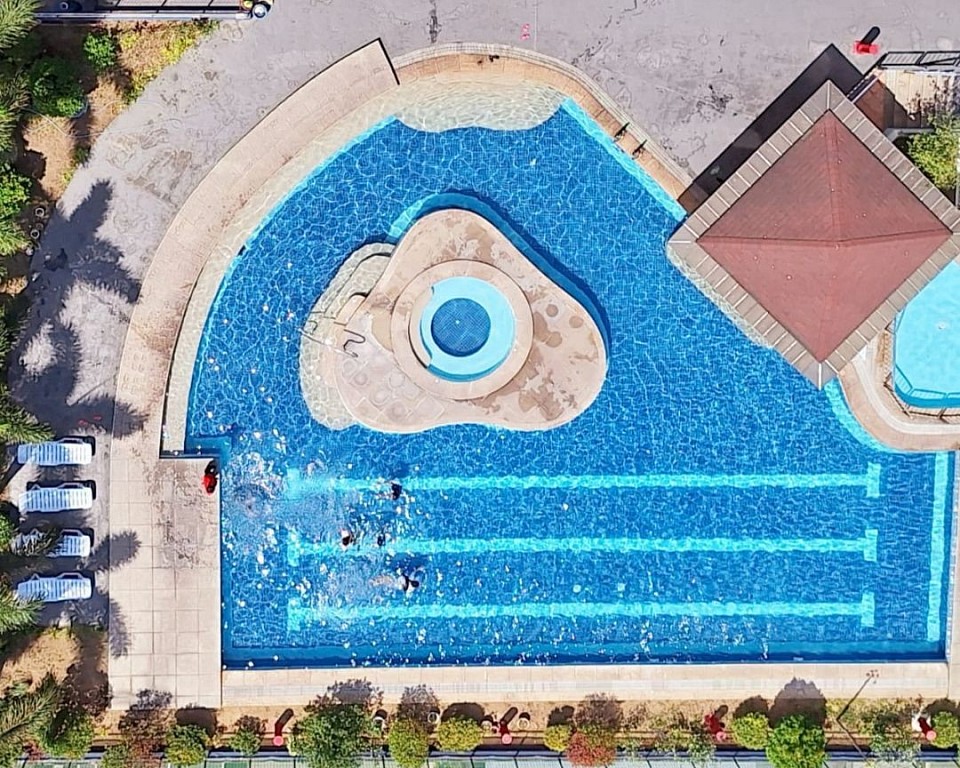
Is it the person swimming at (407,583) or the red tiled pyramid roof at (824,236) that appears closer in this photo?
the red tiled pyramid roof at (824,236)

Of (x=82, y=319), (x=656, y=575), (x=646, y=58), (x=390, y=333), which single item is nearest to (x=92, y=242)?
(x=82, y=319)

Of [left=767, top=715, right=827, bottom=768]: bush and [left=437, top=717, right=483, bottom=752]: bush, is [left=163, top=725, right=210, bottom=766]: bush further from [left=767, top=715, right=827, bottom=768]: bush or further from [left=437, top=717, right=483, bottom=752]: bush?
[left=767, top=715, right=827, bottom=768]: bush

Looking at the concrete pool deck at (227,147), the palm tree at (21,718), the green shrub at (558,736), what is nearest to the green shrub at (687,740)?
the concrete pool deck at (227,147)

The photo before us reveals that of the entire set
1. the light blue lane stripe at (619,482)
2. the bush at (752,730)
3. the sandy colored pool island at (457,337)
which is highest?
the sandy colored pool island at (457,337)

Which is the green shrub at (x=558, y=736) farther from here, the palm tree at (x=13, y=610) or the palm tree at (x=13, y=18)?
the palm tree at (x=13, y=18)

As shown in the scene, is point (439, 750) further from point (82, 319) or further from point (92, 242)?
point (92, 242)

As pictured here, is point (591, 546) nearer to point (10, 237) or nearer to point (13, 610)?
point (13, 610)

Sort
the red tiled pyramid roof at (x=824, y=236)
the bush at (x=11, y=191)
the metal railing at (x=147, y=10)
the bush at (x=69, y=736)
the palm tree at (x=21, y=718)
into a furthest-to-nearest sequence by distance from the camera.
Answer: the metal railing at (x=147, y=10), the bush at (x=69, y=736), the palm tree at (x=21, y=718), the bush at (x=11, y=191), the red tiled pyramid roof at (x=824, y=236)
